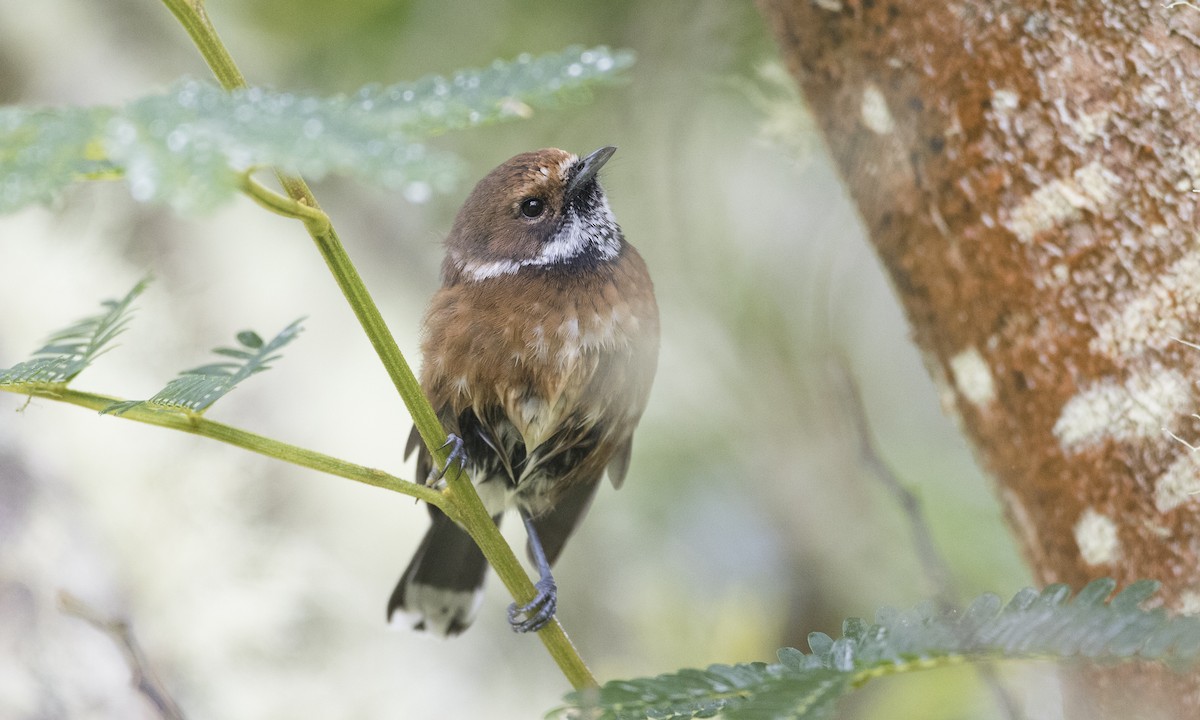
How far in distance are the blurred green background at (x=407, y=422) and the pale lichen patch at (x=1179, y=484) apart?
5.68 feet

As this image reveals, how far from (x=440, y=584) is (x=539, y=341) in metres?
1.03

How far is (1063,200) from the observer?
75.8 inches

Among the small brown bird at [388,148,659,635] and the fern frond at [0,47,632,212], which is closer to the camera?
the fern frond at [0,47,632,212]

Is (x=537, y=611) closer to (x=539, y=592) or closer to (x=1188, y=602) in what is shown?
(x=539, y=592)

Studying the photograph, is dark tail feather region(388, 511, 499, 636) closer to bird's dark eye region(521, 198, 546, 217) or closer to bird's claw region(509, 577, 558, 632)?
bird's claw region(509, 577, 558, 632)

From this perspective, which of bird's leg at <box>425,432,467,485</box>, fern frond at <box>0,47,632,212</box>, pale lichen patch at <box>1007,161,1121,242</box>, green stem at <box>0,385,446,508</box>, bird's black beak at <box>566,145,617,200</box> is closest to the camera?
fern frond at <box>0,47,632,212</box>

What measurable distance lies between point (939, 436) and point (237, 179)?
167 inches

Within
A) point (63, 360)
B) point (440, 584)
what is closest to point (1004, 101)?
point (63, 360)

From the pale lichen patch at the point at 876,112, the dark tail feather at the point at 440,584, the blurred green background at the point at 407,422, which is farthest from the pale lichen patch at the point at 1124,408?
the dark tail feather at the point at 440,584

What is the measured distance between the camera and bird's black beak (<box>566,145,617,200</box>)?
8.91 feet

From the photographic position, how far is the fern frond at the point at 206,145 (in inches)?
33.9

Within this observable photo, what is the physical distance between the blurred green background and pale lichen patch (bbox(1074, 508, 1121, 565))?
1.60 m

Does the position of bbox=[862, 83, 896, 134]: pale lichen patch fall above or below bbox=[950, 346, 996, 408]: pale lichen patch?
above

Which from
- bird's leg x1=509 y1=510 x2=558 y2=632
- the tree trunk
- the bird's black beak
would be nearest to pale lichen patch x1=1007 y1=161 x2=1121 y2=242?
the tree trunk
